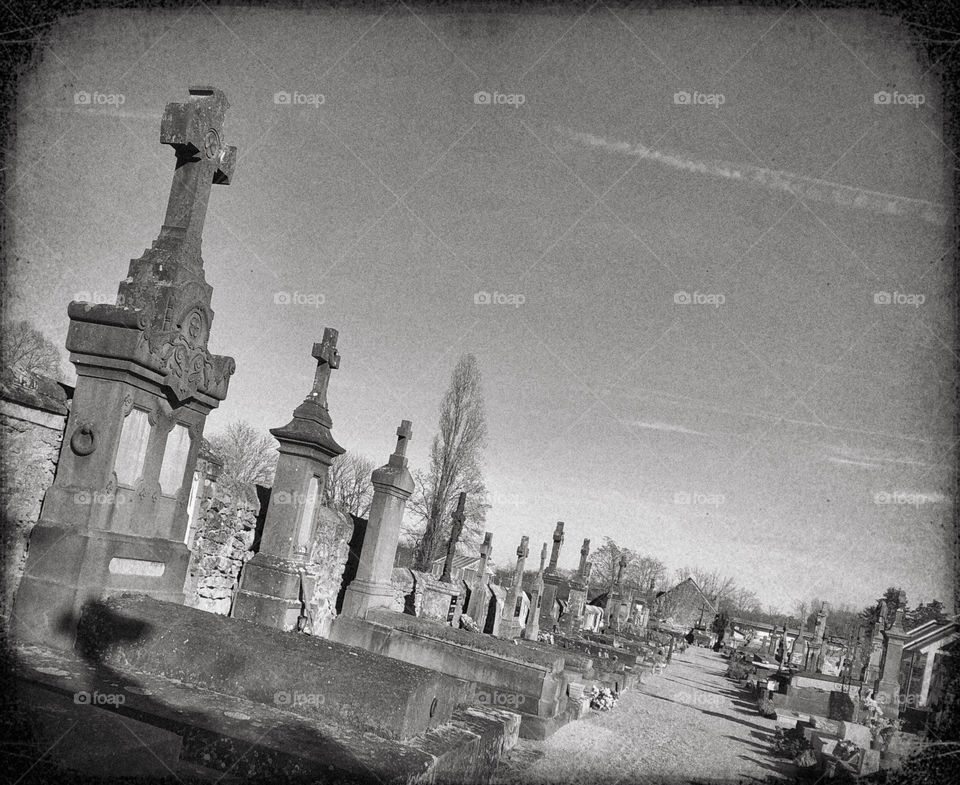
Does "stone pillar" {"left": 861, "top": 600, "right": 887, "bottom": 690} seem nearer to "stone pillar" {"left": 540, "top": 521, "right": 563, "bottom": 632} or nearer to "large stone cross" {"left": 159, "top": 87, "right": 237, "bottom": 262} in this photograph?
"stone pillar" {"left": 540, "top": 521, "right": 563, "bottom": 632}

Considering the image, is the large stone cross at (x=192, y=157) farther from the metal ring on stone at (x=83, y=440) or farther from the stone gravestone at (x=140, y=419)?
the metal ring on stone at (x=83, y=440)

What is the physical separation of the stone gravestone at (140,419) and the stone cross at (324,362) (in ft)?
8.70

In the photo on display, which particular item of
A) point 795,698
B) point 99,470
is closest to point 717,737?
point 795,698

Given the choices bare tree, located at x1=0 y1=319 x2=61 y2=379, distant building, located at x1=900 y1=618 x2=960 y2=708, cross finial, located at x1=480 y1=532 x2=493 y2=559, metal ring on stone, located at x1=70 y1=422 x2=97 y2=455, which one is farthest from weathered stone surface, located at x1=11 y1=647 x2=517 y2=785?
distant building, located at x1=900 y1=618 x2=960 y2=708

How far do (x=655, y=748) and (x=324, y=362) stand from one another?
7.76m

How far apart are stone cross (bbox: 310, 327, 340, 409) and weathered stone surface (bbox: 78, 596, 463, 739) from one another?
13.2ft

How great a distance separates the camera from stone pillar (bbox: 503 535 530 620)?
55.8ft

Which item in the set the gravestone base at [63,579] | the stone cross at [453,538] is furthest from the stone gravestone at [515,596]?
the gravestone base at [63,579]

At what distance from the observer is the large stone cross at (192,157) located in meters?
4.97

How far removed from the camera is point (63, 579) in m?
4.06

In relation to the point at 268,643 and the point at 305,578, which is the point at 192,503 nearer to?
the point at 305,578

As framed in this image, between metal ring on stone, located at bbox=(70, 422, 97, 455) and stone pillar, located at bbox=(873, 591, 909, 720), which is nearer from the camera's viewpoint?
metal ring on stone, located at bbox=(70, 422, 97, 455)

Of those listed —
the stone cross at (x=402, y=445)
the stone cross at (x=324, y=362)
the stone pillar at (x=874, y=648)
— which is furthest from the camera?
the stone pillar at (x=874, y=648)

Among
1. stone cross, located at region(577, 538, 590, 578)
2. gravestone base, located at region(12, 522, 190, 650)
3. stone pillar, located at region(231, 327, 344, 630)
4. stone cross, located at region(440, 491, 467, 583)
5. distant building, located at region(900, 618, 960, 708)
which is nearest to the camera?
gravestone base, located at region(12, 522, 190, 650)
